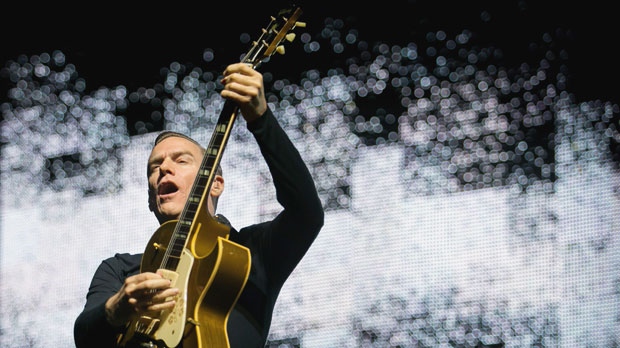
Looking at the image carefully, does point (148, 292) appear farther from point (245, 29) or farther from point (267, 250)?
point (245, 29)

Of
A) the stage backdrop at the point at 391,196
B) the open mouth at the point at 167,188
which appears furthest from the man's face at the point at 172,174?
the stage backdrop at the point at 391,196

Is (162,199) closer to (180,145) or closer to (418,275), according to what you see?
(180,145)

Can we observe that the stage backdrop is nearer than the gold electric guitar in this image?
No

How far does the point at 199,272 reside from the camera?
2.09m

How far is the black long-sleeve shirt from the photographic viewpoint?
211 centimetres

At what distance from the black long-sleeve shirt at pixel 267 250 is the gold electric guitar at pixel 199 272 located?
8 cm

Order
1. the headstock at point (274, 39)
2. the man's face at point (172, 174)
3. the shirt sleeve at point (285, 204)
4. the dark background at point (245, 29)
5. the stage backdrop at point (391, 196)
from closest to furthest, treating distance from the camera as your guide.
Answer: the shirt sleeve at point (285, 204) < the headstock at point (274, 39) < the man's face at point (172, 174) < the stage backdrop at point (391, 196) < the dark background at point (245, 29)

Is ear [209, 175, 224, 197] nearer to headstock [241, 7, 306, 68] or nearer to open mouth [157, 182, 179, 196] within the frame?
open mouth [157, 182, 179, 196]

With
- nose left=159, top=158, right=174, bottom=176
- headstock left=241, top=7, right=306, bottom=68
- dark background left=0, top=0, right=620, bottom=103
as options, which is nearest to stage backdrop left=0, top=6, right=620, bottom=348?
dark background left=0, top=0, right=620, bottom=103

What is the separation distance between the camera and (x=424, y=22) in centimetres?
384

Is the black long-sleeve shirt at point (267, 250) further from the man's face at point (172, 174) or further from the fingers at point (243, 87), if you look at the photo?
the man's face at point (172, 174)

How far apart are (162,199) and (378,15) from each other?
174 centimetres

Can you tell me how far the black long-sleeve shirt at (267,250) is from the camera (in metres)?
2.11

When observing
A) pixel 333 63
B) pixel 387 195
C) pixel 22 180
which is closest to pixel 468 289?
pixel 387 195
